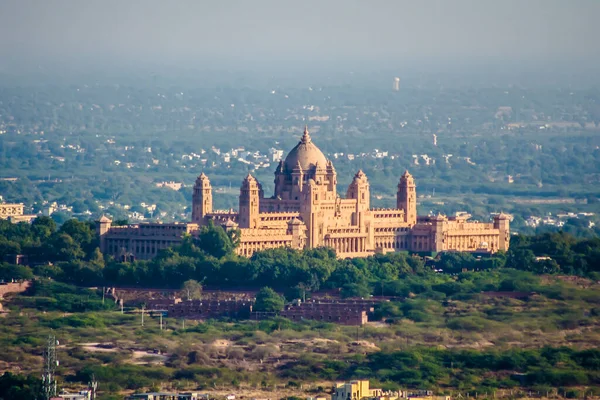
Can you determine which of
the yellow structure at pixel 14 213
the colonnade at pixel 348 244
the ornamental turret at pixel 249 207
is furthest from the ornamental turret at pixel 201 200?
the yellow structure at pixel 14 213

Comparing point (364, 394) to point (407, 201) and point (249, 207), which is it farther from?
point (407, 201)

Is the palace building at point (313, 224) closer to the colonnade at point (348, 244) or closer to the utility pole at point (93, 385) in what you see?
the colonnade at point (348, 244)

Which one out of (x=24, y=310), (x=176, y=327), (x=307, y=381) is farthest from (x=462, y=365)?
(x=24, y=310)

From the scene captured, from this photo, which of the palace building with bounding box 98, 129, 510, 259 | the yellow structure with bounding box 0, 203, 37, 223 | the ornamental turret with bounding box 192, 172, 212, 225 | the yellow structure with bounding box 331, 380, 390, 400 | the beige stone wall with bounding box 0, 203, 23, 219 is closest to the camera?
the yellow structure with bounding box 331, 380, 390, 400

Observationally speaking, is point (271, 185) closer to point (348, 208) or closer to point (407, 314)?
point (348, 208)

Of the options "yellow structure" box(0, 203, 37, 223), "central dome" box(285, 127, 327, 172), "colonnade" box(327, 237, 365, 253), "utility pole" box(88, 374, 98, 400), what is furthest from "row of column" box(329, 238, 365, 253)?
"yellow structure" box(0, 203, 37, 223)

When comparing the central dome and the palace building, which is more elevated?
the central dome

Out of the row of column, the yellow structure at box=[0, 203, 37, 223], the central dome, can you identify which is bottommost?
the row of column

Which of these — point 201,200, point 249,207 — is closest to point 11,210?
point 201,200

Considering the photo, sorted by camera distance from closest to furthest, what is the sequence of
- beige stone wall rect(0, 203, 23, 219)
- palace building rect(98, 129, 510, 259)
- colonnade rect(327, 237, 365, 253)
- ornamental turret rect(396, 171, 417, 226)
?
palace building rect(98, 129, 510, 259) < colonnade rect(327, 237, 365, 253) < ornamental turret rect(396, 171, 417, 226) < beige stone wall rect(0, 203, 23, 219)

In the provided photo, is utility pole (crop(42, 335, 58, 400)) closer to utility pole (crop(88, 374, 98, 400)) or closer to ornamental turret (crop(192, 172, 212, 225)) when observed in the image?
utility pole (crop(88, 374, 98, 400))
